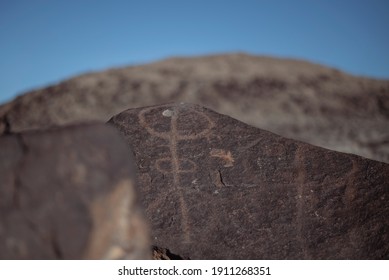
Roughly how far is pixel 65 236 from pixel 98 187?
7.6 inches

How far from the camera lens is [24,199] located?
145 centimetres

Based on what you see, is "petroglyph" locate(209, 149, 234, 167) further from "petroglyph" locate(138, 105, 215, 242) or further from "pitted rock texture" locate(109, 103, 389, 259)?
"petroglyph" locate(138, 105, 215, 242)

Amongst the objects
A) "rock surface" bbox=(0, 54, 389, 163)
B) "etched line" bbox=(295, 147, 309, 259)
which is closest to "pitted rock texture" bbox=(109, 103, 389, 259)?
"etched line" bbox=(295, 147, 309, 259)

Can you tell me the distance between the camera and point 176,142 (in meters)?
2.63

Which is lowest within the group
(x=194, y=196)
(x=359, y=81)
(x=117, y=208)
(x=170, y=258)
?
(x=170, y=258)

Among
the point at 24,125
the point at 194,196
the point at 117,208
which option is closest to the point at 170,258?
the point at 194,196

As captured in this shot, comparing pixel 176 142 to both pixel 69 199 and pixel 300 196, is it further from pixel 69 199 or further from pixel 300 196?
pixel 69 199

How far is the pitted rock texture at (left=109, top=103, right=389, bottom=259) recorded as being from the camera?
2.22m

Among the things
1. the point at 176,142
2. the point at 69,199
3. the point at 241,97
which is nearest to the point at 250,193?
the point at 176,142

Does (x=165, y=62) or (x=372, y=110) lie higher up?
(x=165, y=62)

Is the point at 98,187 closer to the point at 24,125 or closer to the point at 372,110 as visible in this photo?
the point at 24,125

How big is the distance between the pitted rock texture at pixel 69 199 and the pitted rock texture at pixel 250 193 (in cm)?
81

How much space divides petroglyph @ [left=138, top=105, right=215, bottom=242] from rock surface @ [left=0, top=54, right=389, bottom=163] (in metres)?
6.10

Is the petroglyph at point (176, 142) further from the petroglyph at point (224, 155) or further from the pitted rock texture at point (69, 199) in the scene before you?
the pitted rock texture at point (69, 199)
